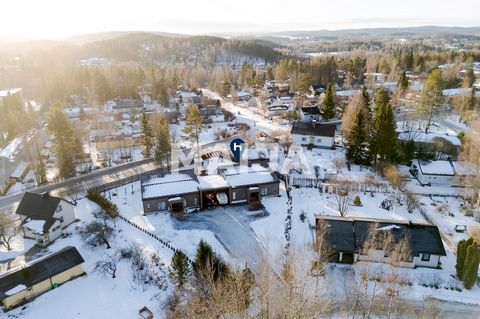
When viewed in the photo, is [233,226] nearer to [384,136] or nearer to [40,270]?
[40,270]

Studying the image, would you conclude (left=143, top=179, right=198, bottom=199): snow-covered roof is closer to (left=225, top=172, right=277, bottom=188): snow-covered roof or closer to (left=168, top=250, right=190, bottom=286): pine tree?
(left=225, top=172, right=277, bottom=188): snow-covered roof

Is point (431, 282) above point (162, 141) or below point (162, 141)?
below

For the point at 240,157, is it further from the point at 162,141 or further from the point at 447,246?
the point at 447,246

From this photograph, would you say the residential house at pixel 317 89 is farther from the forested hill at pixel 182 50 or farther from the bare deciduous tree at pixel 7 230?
the bare deciduous tree at pixel 7 230

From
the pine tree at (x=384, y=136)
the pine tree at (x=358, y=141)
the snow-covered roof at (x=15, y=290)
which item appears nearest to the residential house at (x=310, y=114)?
the pine tree at (x=358, y=141)

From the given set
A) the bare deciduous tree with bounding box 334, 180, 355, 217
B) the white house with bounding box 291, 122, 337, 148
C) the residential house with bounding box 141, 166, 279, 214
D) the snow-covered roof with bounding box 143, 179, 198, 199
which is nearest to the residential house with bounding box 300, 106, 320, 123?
the white house with bounding box 291, 122, 337, 148

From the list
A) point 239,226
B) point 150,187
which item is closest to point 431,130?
point 239,226

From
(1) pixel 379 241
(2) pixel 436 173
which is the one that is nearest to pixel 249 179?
(1) pixel 379 241
